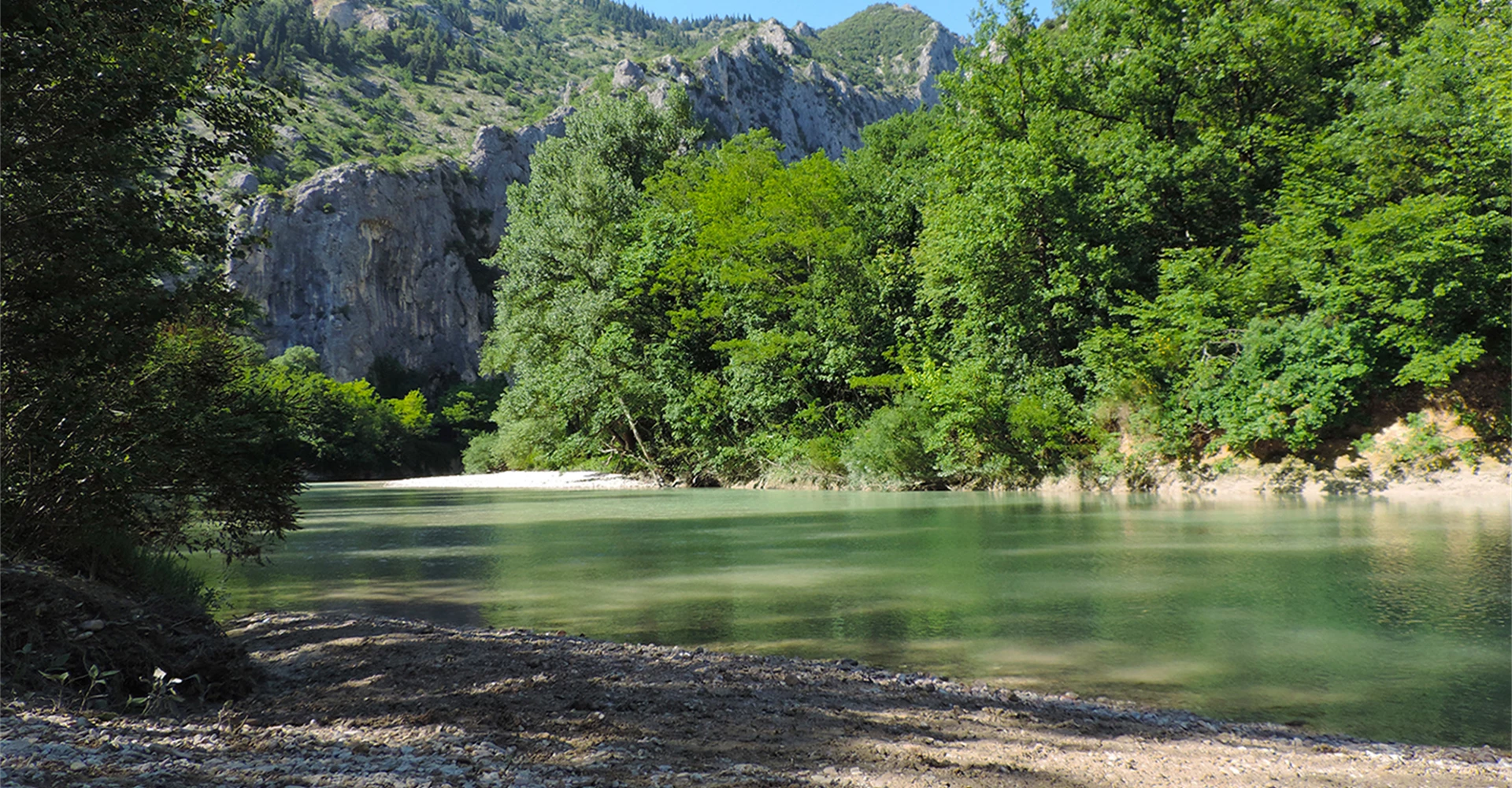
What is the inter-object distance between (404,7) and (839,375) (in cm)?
13704

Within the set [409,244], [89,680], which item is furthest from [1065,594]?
[409,244]

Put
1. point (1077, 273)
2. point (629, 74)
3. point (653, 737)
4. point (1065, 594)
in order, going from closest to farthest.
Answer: point (653, 737), point (1065, 594), point (1077, 273), point (629, 74)

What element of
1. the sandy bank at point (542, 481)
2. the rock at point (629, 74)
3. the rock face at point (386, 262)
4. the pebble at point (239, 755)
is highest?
the rock at point (629, 74)

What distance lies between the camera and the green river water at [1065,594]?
17.0 feet

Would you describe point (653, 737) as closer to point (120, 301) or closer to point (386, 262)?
point (120, 301)

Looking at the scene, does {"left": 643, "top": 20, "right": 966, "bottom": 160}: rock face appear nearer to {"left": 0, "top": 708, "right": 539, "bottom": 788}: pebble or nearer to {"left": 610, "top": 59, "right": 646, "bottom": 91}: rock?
{"left": 610, "top": 59, "right": 646, "bottom": 91}: rock

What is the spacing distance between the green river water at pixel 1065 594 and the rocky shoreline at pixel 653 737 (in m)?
0.85

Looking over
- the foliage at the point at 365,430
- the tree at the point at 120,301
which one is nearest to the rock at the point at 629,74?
the foliage at the point at 365,430

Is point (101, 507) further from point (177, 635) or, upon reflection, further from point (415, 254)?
point (415, 254)

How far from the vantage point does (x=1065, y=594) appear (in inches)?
317

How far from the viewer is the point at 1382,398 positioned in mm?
18531

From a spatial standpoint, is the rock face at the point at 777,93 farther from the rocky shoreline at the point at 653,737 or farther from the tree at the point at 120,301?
the rocky shoreline at the point at 653,737

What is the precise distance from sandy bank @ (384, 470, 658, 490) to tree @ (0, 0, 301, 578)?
1043 inches

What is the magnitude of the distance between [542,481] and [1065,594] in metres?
34.1
